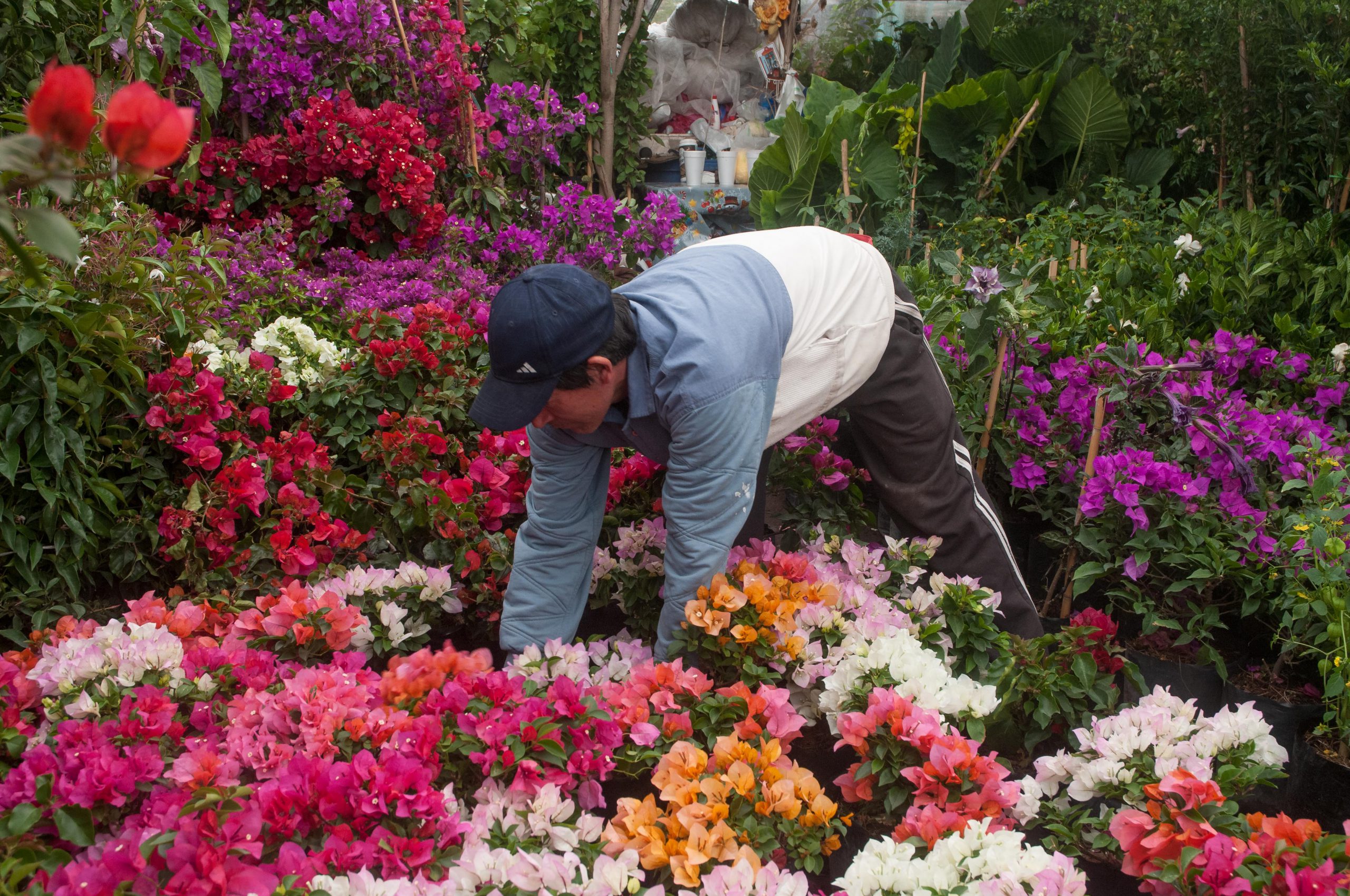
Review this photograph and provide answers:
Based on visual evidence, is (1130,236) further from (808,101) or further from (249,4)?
(249,4)

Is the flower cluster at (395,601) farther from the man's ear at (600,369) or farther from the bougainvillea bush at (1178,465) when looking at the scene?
the bougainvillea bush at (1178,465)

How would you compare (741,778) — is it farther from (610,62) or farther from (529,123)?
(610,62)

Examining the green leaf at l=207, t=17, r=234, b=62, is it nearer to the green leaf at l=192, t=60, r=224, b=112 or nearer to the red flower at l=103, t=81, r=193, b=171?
the green leaf at l=192, t=60, r=224, b=112

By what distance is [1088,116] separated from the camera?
641cm

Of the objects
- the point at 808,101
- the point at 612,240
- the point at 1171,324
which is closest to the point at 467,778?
the point at 1171,324

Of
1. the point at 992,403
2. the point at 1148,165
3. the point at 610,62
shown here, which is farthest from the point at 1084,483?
the point at 1148,165

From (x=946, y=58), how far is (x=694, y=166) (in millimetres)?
1982

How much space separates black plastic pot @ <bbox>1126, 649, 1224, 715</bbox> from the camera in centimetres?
260

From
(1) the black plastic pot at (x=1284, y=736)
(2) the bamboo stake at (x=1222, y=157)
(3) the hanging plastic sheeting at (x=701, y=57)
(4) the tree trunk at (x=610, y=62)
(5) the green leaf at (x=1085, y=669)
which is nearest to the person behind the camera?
(5) the green leaf at (x=1085, y=669)

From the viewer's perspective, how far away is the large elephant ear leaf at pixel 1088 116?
623cm

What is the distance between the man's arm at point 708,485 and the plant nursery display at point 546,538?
1.5 inches

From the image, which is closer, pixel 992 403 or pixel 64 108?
pixel 64 108

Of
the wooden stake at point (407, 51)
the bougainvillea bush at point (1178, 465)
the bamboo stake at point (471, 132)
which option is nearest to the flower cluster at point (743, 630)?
the bougainvillea bush at point (1178, 465)

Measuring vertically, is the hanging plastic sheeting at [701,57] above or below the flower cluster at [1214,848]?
above
